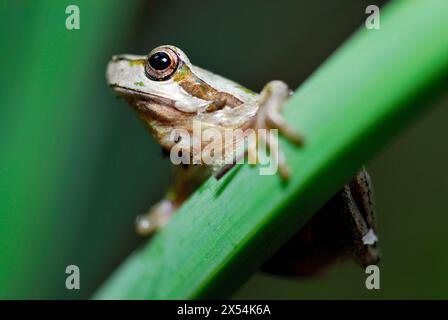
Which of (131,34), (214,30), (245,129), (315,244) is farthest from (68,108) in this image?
(315,244)

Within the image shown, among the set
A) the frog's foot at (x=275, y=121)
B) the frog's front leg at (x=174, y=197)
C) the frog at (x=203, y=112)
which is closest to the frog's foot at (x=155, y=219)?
the frog's front leg at (x=174, y=197)

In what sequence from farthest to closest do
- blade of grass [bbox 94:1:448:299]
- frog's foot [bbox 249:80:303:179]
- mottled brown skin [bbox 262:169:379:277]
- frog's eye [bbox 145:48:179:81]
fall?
1. frog's eye [bbox 145:48:179:81]
2. mottled brown skin [bbox 262:169:379:277]
3. frog's foot [bbox 249:80:303:179]
4. blade of grass [bbox 94:1:448:299]

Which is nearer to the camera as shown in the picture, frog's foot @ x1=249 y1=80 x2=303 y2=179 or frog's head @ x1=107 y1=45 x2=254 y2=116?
frog's foot @ x1=249 y1=80 x2=303 y2=179

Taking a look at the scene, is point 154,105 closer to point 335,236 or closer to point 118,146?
point 118,146

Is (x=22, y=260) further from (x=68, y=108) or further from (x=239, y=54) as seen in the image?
(x=239, y=54)

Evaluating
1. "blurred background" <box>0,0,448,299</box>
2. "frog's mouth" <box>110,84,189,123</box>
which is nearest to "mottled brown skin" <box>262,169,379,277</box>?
"blurred background" <box>0,0,448,299</box>

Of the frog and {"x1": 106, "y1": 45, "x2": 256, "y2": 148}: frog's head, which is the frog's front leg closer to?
the frog
